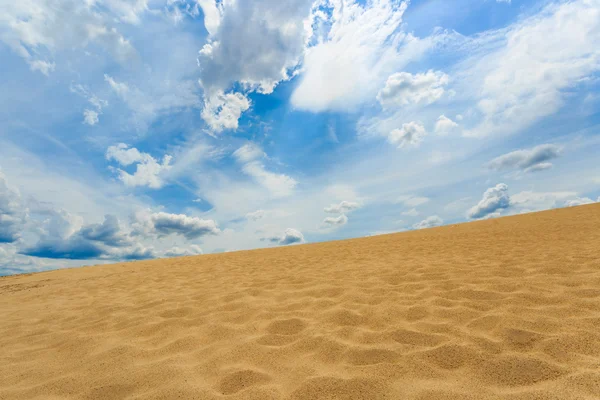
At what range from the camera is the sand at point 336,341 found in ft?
6.71

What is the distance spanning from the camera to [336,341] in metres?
2.71

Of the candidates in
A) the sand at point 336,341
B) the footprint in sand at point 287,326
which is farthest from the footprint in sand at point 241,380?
the footprint in sand at point 287,326

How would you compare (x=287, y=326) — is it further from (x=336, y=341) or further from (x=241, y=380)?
(x=241, y=380)

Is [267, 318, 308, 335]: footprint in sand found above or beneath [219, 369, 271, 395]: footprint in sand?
above

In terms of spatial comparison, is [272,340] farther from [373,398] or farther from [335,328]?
[373,398]

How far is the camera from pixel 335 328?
119 inches

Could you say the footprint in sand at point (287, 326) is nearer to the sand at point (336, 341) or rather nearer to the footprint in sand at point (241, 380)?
the sand at point (336, 341)

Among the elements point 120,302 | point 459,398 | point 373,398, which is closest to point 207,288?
point 120,302

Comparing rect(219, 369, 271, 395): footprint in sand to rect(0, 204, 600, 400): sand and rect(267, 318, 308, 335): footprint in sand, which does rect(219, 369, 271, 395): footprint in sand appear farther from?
rect(267, 318, 308, 335): footprint in sand

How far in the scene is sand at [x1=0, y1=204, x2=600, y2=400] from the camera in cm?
204

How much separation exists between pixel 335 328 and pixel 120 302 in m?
4.03

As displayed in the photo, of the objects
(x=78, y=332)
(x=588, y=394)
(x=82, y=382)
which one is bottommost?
(x=588, y=394)

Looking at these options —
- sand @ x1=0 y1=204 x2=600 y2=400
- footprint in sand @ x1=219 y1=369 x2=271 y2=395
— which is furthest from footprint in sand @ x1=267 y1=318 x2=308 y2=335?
footprint in sand @ x1=219 y1=369 x2=271 y2=395

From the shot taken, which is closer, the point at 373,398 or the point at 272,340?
the point at 373,398
